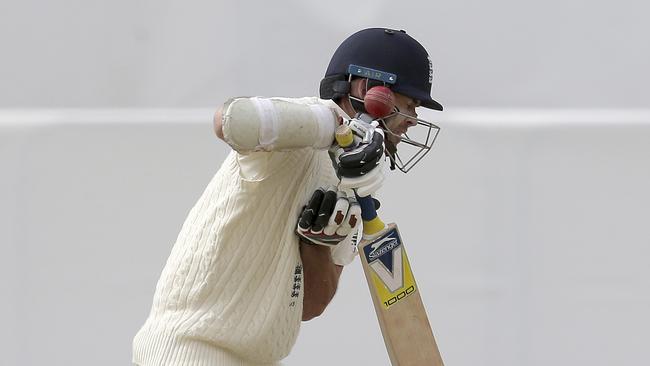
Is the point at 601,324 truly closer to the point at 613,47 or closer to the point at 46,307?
the point at 613,47

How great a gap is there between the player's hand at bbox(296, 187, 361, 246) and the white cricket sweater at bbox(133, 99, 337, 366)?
43mm

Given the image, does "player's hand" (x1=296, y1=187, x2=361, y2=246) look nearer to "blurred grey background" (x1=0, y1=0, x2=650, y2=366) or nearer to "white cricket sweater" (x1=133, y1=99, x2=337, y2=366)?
"white cricket sweater" (x1=133, y1=99, x2=337, y2=366)

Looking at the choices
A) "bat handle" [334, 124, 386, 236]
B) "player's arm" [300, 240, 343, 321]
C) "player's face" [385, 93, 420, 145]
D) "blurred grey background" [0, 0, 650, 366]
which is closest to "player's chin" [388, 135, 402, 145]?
"player's face" [385, 93, 420, 145]

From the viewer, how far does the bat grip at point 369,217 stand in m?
2.16

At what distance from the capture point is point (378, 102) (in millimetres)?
2121

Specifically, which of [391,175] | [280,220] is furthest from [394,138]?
[391,175]

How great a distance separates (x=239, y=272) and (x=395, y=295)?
0.97 feet

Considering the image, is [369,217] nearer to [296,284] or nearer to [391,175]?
[296,284]

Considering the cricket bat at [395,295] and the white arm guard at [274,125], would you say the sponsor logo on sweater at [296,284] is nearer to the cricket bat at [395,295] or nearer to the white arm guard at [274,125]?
the cricket bat at [395,295]

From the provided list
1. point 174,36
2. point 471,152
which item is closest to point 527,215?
point 471,152

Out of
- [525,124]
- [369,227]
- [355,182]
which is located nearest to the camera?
[355,182]

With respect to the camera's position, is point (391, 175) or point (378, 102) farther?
point (391, 175)

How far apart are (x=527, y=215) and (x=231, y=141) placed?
1.69 meters

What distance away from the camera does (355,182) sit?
2029 mm
